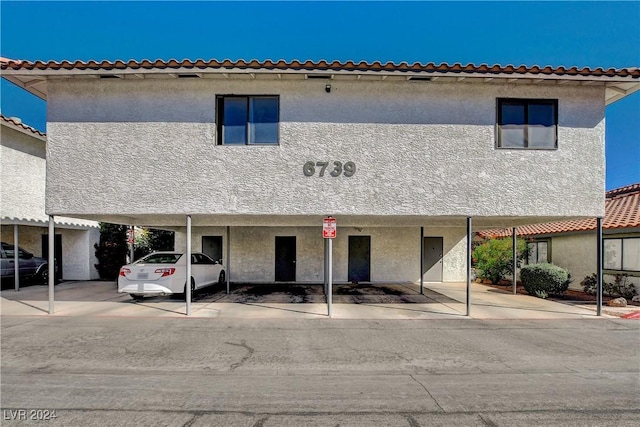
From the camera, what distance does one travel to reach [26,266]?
14773 mm

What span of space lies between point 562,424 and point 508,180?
664cm

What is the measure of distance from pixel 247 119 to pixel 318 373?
21.9 feet

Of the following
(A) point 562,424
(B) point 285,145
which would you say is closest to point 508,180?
(B) point 285,145

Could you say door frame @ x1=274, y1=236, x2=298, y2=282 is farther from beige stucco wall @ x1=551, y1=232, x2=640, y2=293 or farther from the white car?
beige stucco wall @ x1=551, y1=232, x2=640, y2=293

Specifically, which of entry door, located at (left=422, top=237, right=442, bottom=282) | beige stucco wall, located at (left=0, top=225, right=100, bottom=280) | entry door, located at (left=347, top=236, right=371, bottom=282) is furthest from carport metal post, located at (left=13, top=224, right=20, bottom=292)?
entry door, located at (left=422, top=237, right=442, bottom=282)

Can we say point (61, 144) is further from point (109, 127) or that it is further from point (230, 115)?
point (230, 115)

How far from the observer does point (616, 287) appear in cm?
1292

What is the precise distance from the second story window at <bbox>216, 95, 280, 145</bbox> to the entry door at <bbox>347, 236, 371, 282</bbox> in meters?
8.44

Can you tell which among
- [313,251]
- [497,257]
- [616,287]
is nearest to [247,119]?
[313,251]

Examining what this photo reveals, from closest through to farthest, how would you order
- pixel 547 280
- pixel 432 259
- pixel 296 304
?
pixel 296 304, pixel 547 280, pixel 432 259

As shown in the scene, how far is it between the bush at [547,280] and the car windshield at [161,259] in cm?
1277

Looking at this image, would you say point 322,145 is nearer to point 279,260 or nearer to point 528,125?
point 528,125

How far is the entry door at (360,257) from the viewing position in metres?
16.6

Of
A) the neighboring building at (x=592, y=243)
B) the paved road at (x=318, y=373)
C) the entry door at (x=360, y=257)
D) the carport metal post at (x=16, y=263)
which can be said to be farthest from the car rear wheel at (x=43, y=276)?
the neighboring building at (x=592, y=243)
